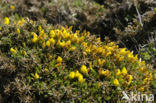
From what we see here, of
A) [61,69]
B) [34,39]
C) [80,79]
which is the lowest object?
[80,79]

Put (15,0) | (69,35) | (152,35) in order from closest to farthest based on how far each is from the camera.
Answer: (69,35)
(152,35)
(15,0)

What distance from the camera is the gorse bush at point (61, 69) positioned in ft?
8.54

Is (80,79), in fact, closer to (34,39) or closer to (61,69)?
(61,69)

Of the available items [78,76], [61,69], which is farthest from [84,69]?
[61,69]

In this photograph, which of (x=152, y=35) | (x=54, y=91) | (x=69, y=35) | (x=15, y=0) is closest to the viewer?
(x=54, y=91)

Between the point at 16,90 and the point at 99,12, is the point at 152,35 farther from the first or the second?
the point at 16,90

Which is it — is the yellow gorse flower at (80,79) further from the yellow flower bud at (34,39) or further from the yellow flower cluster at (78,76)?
the yellow flower bud at (34,39)

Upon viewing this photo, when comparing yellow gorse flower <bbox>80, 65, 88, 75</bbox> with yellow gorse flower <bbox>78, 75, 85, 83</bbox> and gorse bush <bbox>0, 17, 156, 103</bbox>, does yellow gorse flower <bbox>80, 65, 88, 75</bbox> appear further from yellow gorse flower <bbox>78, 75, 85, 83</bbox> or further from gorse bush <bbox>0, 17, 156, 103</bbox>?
yellow gorse flower <bbox>78, 75, 85, 83</bbox>

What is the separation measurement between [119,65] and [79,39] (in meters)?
0.75

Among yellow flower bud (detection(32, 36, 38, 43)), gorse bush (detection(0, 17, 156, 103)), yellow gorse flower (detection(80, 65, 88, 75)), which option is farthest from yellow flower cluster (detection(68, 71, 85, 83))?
yellow flower bud (detection(32, 36, 38, 43))

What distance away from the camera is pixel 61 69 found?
2.74 m

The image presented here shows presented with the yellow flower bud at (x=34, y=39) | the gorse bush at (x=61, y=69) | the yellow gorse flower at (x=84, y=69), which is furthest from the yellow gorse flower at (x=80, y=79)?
the yellow flower bud at (x=34, y=39)

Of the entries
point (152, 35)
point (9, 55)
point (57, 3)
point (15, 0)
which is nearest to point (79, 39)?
point (9, 55)

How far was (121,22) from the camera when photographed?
16.9 ft
